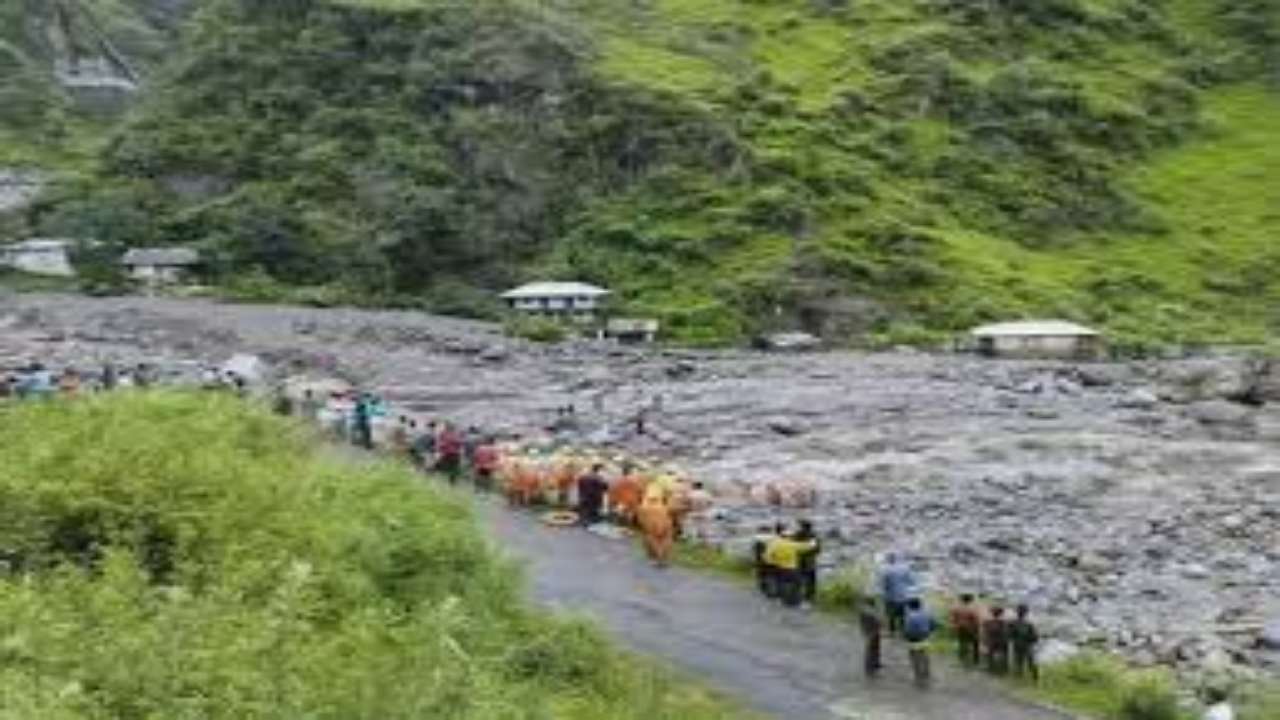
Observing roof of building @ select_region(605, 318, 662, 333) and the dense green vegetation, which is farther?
roof of building @ select_region(605, 318, 662, 333)

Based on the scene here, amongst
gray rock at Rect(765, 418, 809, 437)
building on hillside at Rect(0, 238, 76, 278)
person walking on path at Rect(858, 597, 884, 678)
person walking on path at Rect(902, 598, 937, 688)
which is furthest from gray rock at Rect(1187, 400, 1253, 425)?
building on hillside at Rect(0, 238, 76, 278)

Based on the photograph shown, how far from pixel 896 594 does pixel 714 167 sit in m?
79.8

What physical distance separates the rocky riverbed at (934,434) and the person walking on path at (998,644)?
3.32m

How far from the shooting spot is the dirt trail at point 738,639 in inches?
1275

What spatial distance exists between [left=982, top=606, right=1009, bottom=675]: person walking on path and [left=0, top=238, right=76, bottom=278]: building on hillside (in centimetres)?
8981

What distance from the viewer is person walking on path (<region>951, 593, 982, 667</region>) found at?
34.7 meters

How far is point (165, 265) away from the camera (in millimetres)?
110562

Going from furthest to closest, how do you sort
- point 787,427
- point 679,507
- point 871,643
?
1. point 787,427
2. point 679,507
3. point 871,643

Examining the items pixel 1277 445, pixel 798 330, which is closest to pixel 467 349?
pixel 798 330

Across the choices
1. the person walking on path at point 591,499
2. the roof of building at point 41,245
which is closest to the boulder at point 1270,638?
the person walking on path at point 591,499

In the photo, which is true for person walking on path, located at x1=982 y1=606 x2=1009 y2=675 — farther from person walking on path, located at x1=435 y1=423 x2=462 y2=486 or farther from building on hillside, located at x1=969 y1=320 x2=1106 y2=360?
building on hillside, located at x1=969 y1=320 x2=1106 y2=360

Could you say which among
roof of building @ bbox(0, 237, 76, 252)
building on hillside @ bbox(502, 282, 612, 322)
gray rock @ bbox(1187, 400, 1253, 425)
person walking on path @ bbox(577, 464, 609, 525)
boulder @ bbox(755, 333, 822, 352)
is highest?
roof of building @ bbox(0, 237, 76, 252)

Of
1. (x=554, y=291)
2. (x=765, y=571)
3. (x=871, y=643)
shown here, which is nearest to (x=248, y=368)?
(x=554, y=291)

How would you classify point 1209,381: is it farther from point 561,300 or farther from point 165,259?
point 165,259
